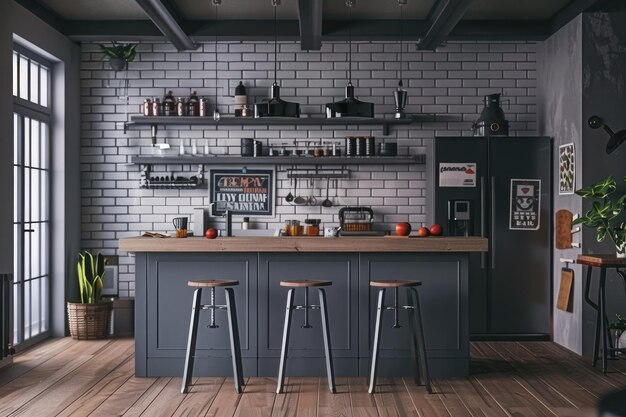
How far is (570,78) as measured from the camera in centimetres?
686

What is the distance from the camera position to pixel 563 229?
7039 mm

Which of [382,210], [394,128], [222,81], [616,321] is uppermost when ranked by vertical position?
[222,81]

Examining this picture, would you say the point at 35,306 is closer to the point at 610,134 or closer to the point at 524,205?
the point at 524,205

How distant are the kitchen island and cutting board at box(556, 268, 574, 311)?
5.28 feet

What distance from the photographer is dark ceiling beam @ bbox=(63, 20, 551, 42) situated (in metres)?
7.32

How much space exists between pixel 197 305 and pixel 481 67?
4.33m

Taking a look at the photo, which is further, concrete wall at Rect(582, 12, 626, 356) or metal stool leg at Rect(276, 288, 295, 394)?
concrete wall at Rect(582, 12, 626, 356)

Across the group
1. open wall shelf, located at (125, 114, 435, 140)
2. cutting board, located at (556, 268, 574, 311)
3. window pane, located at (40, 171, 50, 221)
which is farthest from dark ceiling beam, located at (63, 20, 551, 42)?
cutting board, located at (556, 268, 574, 311)

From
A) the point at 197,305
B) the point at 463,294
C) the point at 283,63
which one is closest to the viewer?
the point at 197,305

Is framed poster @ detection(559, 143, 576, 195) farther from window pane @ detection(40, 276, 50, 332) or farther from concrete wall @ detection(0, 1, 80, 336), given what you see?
window pane @ detection(40, 276, 50, 332)

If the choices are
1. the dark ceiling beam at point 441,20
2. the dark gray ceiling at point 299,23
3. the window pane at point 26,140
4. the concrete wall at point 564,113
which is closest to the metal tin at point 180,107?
the dark gray ceiling at point 299,23

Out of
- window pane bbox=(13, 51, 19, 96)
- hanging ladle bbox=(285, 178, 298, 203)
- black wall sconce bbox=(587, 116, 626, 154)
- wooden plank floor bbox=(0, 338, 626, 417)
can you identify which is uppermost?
window pane bbox=(13, 51, 19, 96)

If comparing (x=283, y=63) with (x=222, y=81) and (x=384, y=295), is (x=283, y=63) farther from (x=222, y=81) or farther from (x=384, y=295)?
(x=384, y=295)

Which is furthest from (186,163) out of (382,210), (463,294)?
(463,294)
